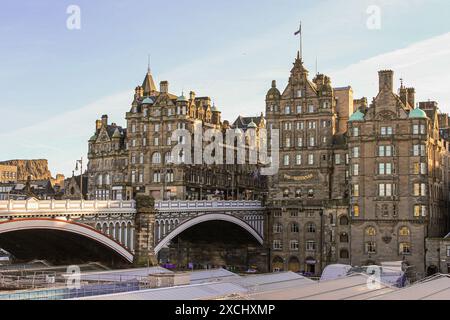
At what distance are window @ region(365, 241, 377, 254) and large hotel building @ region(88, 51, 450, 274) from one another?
3cm

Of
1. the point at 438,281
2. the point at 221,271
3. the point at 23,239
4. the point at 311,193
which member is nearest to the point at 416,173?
the point at 311,193

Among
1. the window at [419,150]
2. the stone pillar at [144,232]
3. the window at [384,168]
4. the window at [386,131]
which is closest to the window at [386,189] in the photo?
the window at [384,168]

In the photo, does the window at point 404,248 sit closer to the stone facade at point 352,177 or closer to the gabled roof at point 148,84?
the stone facade at point 352,177

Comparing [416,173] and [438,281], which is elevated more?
[416,173]

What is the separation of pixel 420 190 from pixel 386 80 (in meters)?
19.4

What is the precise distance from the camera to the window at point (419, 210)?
114 m

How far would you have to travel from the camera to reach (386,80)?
390 feet

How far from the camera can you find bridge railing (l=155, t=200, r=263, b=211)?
97500 mm

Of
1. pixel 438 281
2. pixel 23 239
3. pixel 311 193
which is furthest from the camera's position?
pixel 311 193

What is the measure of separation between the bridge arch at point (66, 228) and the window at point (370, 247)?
156 ft
